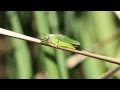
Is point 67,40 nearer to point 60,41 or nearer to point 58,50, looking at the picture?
point 60,41

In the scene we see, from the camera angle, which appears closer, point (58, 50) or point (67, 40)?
point (67, 40)

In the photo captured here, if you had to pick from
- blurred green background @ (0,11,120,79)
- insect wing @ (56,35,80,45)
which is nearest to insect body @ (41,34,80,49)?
insect wing @ (56,35,80,45)

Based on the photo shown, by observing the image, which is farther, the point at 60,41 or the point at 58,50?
the point at 58,50

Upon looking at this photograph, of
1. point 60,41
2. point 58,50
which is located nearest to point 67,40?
point 60,41

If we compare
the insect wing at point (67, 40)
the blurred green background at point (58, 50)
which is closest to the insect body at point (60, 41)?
the insect wing at point (67, 40)

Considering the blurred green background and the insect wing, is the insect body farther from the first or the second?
the blurred green background

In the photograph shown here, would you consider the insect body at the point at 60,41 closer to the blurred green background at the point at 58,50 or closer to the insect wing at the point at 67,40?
the insect wing at the point at 67,40

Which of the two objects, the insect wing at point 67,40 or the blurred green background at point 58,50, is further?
the blurred green background at point 58,50

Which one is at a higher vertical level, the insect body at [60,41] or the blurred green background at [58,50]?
the blurred green background at [58,50]
